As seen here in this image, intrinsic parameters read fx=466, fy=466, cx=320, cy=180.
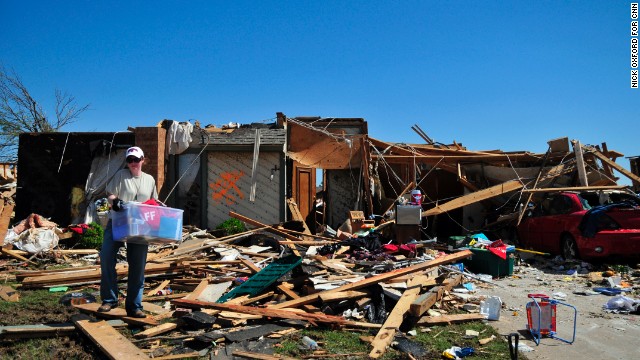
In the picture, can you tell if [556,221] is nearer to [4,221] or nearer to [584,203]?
[584,203]

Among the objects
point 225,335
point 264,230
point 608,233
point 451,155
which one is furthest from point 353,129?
point 225,335

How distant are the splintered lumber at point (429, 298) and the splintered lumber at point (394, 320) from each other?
12cm

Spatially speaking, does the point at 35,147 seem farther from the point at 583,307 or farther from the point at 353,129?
the point at 583,307

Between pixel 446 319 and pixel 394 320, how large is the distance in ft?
2.65

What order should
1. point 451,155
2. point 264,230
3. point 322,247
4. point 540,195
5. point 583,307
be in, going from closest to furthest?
point 583,307 → point 322,247 → point 264,230 → point 540,195 → point 451,155

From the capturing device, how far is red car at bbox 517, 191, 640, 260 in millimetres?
9578

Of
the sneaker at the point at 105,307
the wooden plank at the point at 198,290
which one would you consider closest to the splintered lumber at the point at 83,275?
the wooden plank at the point at 198,290

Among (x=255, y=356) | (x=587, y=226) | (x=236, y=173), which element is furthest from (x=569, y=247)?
(x=236, y=173)

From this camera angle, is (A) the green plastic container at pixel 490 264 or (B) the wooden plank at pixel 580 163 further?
(B) the wooden plank at pixel 580 163

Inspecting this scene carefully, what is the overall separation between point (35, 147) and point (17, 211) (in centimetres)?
203

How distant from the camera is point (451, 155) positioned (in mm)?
15828

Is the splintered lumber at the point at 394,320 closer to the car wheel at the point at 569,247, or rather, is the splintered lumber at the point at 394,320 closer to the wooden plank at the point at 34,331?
the wooden plank at the point at 34,331

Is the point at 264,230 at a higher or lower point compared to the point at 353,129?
lower

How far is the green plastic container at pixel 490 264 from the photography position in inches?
366
